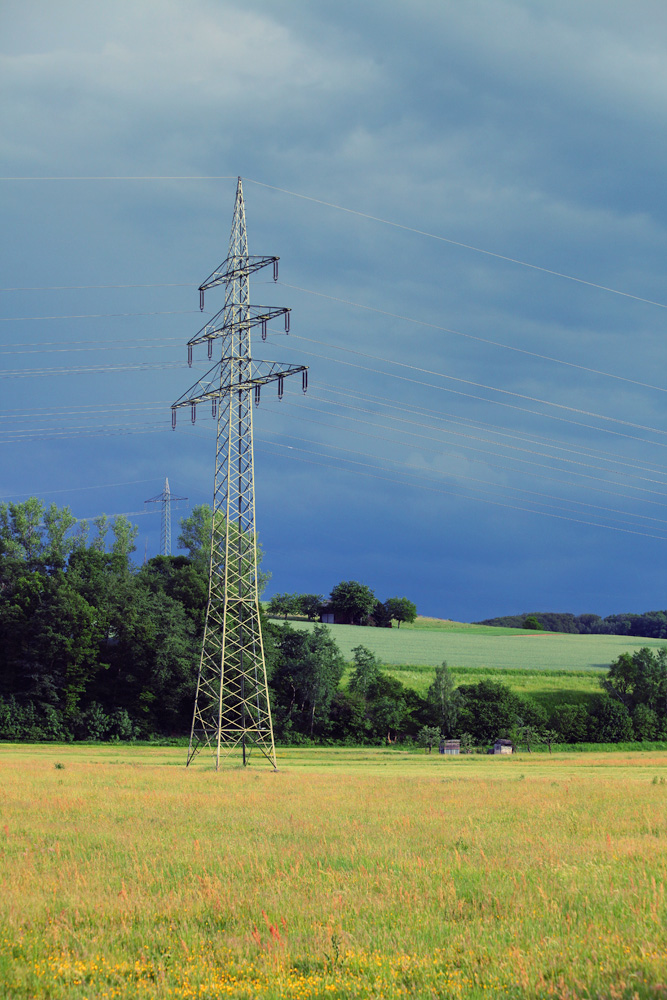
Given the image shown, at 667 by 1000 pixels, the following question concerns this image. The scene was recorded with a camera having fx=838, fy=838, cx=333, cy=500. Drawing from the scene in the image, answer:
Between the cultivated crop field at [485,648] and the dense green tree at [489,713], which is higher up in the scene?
the cultivated crop field at [485,648]

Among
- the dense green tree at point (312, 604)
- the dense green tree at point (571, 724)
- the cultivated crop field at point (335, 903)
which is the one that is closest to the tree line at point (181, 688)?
the dense green tree at point (571, 724)

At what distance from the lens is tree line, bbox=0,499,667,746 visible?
72375mm

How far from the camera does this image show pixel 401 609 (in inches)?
6112

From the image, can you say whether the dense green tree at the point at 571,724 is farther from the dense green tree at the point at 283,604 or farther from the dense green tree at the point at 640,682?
the dense green tree at the point at 283,604

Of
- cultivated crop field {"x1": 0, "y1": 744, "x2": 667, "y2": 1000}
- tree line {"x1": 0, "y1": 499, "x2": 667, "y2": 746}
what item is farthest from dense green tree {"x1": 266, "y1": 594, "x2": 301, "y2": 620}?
cultivated crop field {"x1": 0, "y1": 744, "x2": 667, "y2": 1000}

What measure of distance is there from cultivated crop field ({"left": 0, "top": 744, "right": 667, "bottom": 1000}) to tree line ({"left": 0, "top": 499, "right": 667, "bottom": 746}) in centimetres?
5381

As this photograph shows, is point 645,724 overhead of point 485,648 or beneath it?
beneath

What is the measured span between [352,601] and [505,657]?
48.3 m

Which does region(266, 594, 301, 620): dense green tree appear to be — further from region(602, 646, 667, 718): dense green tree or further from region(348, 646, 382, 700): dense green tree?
region(602, 646, 667, 718): dense green tree

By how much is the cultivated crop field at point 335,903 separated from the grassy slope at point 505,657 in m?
69.4

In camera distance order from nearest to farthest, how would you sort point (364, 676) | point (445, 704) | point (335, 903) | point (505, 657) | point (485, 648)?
point (335, 903)
point (445, 704)
point (364, 676)
point (505, 657)
point (485, 648)

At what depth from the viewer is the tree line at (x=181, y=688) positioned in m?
72.4

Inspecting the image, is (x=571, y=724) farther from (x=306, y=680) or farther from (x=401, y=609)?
(x=401, y=609)


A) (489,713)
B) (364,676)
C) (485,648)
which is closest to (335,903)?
(489,713)
